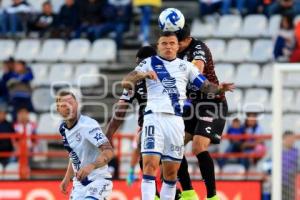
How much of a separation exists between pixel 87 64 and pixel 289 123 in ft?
27.4

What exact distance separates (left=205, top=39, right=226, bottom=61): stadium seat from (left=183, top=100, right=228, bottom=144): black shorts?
8.94 metres

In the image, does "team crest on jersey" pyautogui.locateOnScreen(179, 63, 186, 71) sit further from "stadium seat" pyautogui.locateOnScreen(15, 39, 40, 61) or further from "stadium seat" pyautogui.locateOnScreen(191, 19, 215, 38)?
"stadium seat" pyautogui.locateOnScreen(15, 39, 40, 61)

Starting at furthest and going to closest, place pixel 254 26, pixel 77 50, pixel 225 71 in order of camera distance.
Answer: pixel 77 50 → pixel 254 26 → pixel 225 71

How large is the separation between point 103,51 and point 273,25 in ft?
11.2

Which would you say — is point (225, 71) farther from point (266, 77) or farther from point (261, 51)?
point (261, 51)

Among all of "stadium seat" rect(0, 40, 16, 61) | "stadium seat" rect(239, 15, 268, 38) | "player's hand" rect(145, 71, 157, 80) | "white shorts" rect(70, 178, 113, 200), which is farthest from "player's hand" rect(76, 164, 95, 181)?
"stadium seat" rect(0, 40, 16, 61)

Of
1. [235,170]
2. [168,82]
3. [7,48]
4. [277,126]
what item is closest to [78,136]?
[168,82]

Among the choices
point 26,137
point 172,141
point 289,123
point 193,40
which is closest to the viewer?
point 172,141

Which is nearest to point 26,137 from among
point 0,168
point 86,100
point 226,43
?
point 0,168

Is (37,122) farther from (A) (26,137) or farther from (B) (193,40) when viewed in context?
(B) (193,40)

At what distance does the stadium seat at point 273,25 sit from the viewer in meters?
22.9

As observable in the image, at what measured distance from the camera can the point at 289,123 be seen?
52.5 ft

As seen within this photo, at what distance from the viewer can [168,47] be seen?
41.5 feet

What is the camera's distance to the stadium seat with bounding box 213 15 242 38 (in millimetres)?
23281
